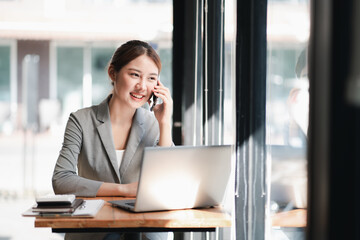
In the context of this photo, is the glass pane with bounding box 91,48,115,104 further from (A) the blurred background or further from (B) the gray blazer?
(B) the gray blazer

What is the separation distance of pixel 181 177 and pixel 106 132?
73 cm

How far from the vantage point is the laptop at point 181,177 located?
68.5 inches

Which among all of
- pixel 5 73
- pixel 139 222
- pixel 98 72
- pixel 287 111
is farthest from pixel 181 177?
pixel 5 73

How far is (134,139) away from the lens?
2449mm

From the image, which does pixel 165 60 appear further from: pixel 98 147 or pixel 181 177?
pixel 181 177

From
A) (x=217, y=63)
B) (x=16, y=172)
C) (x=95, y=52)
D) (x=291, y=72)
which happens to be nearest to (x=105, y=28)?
(x=95, y=52)

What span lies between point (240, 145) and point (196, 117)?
1.55m

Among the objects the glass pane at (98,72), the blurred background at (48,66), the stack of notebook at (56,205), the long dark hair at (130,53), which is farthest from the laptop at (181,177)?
the glass pane at (98,72)

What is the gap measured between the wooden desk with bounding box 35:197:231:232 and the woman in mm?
593

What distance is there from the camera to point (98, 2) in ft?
23.7

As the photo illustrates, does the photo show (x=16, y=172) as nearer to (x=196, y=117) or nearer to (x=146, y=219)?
(x=196, y=117)

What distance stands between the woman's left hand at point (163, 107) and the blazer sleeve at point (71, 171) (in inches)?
15.1

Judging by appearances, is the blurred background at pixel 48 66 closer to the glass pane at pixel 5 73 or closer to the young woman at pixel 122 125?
the glass pane at pixel 5 73

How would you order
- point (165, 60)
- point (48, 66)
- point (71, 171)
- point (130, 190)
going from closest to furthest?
point (130, 190) < point (71, 171) < point (165, 60) < point (48, 66)
